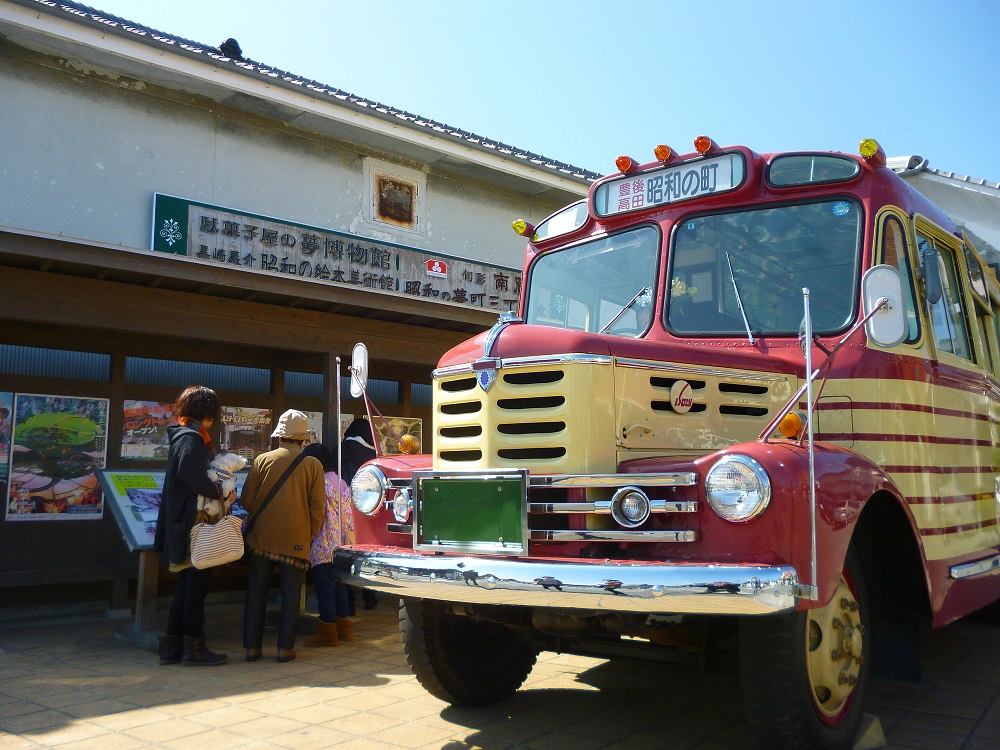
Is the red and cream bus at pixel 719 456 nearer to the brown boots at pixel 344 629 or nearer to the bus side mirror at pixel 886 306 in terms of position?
the bus side mirror at pixel 886 306

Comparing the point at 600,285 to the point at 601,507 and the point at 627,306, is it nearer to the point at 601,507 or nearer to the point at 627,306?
the point at 627,306

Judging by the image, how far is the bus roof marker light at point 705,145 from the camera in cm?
450

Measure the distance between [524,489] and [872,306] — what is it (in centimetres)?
159

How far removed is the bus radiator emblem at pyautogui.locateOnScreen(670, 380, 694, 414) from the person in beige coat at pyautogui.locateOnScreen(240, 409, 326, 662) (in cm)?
303

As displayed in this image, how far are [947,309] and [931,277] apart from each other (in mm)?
666

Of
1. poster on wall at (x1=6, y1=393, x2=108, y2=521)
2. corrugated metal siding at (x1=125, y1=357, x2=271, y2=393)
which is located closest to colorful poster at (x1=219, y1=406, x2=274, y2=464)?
corrugated metal siding at (x1=125, y1=357, x2=271, y2=393)

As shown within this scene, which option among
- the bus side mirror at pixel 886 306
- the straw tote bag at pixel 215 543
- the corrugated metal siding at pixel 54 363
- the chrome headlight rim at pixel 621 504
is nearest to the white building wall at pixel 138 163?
the corrugated metal siding at pixel 54 363

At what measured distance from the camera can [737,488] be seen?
3.03 metres

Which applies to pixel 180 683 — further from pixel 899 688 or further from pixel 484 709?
pixel 899 688

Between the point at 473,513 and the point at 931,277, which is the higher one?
the point at 931,277

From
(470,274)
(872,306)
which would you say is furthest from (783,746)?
(470,274)

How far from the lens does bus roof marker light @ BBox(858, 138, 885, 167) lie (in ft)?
13.7

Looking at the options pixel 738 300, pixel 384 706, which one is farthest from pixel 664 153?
pixel 384 706

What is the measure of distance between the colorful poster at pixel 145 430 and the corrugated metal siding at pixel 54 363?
41 cm
